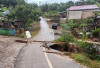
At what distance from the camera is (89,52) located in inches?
535

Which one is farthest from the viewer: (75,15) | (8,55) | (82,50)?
(75,15)

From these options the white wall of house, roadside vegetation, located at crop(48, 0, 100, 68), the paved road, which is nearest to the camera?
the paved road

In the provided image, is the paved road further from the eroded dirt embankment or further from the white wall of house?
the white wall of house

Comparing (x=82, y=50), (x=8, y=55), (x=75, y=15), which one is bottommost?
(x=82, y=50)

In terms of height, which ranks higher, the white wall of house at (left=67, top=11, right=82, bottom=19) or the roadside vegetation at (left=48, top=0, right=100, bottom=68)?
the white wall of house at (left=67, top=11, right=82, bottom=19)

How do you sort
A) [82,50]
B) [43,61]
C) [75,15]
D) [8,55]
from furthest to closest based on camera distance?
1. [75,15]
2. [82,50]
3. [8,55]
4. [43,61]

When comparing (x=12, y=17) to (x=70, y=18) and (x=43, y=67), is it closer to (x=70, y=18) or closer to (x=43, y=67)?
(x=70, y=18)

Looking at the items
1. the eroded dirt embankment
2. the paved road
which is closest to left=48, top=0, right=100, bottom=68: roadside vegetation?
the paved road

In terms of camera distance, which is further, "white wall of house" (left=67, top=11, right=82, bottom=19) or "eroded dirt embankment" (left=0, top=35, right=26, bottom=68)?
"white wall of house" (left=67, top=11, right=82, bottom=19)

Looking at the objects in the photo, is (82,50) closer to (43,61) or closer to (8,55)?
(43,61)

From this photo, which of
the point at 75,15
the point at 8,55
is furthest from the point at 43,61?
the point at 75,15

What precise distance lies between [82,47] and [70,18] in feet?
69.3

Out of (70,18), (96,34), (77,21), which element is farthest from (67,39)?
(70,18)

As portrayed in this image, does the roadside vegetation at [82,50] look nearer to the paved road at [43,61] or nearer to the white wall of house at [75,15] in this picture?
the paved road at [43,61]
